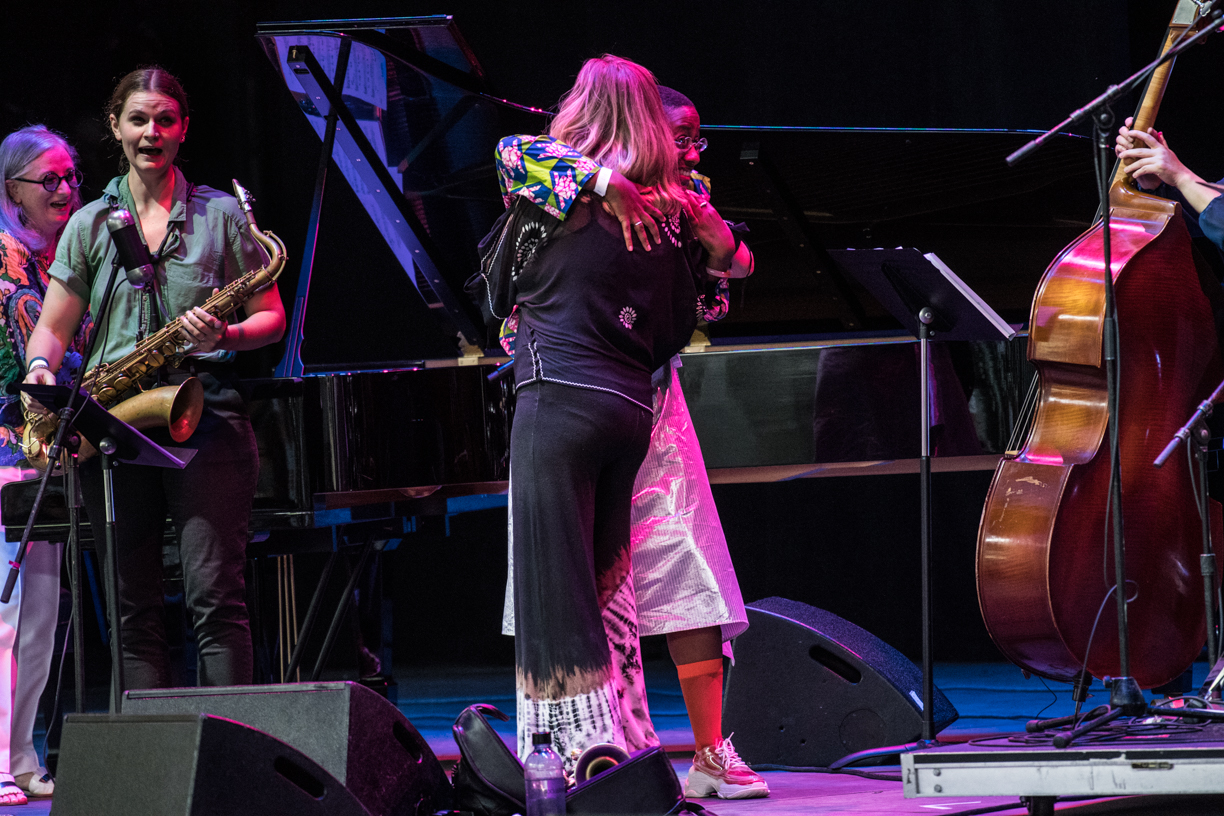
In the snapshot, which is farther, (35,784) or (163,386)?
(35,784)

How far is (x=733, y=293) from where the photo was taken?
18.4 ft

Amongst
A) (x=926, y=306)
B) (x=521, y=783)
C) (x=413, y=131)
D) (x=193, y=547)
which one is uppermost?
(x=413, y=131)

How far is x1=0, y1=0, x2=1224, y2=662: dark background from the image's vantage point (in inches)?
266

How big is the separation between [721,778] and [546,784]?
2.76ft

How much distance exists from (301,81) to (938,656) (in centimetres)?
439

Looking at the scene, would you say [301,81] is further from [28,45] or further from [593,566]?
[28,45]

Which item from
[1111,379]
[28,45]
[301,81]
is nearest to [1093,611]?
[1111,379]

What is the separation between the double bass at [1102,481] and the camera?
3527 mm

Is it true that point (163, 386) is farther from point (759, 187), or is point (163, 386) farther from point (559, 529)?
point (759, 187)

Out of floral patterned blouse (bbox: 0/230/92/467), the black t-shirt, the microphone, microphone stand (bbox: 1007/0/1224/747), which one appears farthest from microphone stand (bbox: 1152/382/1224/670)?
floral patterned blouse (bbox: 0/230/92/467)

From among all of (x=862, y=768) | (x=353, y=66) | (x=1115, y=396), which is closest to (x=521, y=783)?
(x=862, y=768)

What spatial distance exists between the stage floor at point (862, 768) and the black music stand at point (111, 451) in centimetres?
69

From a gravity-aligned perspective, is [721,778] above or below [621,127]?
below

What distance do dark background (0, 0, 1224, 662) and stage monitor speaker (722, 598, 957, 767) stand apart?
302 centimetres
